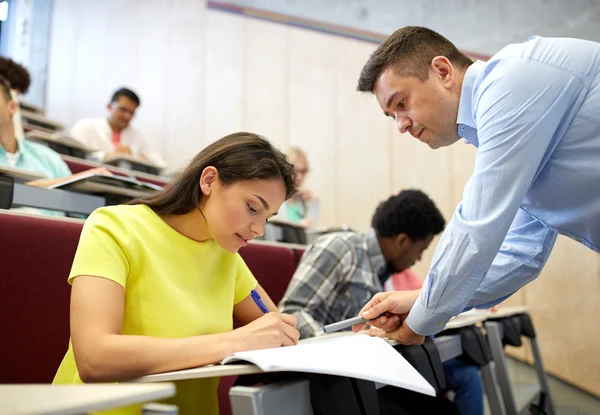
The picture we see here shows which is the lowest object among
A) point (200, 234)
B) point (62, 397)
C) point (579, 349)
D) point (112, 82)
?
point (579, 349)

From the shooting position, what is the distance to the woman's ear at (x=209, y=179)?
98 cm

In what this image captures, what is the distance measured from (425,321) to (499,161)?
0.96 feet

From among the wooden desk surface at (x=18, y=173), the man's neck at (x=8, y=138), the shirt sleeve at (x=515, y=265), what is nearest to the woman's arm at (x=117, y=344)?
the shirt sleeve at (x=515, y=265)

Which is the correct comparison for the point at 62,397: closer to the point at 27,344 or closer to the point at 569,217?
the point at 27,344

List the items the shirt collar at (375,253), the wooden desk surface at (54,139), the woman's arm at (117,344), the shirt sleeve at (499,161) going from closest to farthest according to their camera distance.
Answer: the woman's arm at (117,344) → the shirt sleeve at (499,161) → the shirt collar at (375,253) → the wooden desk surface at (54,139)

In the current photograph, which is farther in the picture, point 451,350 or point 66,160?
point 66,160

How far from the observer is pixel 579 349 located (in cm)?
278

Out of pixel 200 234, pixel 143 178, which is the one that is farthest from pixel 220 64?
pixel 200 234

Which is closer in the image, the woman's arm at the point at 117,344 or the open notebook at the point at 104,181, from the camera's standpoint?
the woman's arm at the point at 117,344

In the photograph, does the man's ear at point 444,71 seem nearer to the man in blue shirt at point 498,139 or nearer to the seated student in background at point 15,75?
the man in blue shirt at point 498,139

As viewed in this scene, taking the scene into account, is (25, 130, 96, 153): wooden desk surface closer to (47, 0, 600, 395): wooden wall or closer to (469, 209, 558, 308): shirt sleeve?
(47, 0, 600, 395): wooden wall

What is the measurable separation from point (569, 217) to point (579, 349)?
2.18m

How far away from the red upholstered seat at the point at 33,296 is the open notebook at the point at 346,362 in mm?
502

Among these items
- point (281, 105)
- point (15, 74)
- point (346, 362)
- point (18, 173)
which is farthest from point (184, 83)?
point (346, 362)
